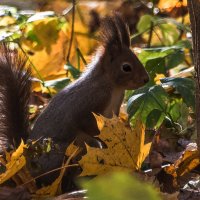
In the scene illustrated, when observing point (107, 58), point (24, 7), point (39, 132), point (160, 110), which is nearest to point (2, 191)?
point (39, 132)

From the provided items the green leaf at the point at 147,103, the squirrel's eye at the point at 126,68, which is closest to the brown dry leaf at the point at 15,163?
the green leaf at the point at 147,103

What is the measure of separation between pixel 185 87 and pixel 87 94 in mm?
503

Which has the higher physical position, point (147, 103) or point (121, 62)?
point (121, 62)

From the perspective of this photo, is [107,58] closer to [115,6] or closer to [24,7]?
[24,7]

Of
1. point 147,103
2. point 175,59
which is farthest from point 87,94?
point 175,59

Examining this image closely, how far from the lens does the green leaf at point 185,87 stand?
260 centimetres

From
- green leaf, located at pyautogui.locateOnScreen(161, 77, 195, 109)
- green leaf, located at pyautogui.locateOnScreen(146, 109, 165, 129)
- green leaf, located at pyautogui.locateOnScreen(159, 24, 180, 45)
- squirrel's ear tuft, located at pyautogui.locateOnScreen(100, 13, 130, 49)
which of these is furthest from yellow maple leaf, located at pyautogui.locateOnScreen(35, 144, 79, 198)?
green leaf, located at pyautogui.locateOnScreen(159, 24, 180, 45)

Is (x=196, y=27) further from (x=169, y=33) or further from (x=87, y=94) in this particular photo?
(x=169, y=33)

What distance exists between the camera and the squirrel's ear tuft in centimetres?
284

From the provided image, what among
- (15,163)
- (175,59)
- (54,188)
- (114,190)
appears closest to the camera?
(114,190)

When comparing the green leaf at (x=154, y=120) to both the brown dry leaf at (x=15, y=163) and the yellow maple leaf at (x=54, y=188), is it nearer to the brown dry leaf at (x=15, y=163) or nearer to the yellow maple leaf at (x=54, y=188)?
the yellow maple leaf at (x=54, y=188)

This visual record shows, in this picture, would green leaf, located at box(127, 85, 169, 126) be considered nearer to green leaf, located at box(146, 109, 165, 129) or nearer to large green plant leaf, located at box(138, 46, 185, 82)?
green leaf, located at box(146, 109, 165, 129)

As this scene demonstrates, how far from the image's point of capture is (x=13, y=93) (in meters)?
2.61

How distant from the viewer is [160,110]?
2.61m
